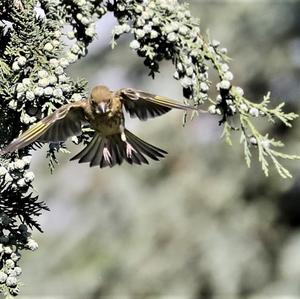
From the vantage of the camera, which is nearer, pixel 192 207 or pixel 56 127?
pixel 56 127

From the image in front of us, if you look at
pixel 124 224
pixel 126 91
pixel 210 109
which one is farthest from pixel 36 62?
pixel 124 224

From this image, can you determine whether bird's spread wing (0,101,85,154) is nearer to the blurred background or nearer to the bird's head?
the bird's head

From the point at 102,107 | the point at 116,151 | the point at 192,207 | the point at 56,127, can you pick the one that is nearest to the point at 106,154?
the point at 116,151

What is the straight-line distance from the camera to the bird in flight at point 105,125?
2.31m

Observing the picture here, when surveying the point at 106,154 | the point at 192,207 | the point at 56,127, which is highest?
the point at 192,207

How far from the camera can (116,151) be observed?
2.78 meters

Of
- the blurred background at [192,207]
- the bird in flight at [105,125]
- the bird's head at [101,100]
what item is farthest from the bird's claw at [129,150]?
the blurred background at [192,207]

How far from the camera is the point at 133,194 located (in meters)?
9.26

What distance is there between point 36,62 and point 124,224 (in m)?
7.16

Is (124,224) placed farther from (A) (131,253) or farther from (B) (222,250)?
(B) (222,250)

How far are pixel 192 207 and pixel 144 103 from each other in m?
6.79

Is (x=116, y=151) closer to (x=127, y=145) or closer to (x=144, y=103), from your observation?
(x=127, y=145)

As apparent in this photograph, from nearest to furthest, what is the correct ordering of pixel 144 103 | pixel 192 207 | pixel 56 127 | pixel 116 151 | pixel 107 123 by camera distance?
1. pixel 56 127
2. pixel 144 103
3. pixel 107 123
4. pixel 116 151
5. pixel 192 207

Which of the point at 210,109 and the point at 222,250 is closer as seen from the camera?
the point at 210,109
